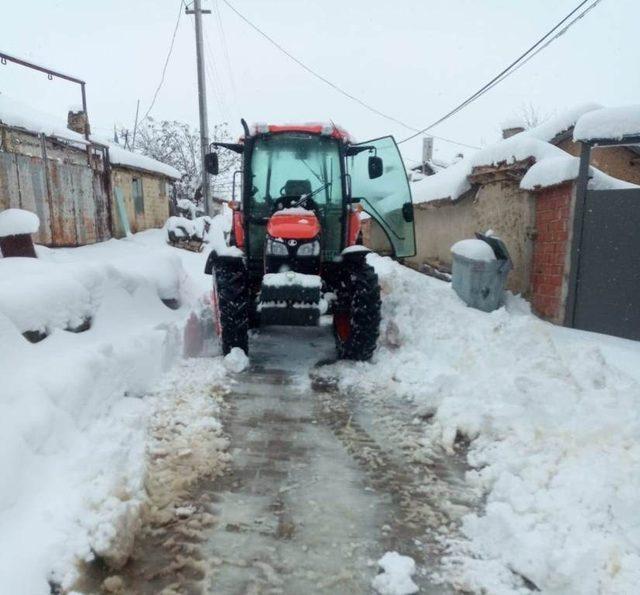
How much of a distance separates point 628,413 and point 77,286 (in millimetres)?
4386

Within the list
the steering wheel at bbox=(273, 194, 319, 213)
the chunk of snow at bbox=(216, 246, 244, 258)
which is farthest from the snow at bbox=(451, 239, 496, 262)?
the chunk of snow at bbox=(216, 246, 244, 258)

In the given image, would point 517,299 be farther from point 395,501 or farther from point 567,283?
point 395,501

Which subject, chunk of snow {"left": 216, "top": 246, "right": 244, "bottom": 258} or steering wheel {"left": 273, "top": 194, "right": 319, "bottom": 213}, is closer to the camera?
chunk of snow {"left": 216, "top": 246, "right": 244, "bottom": 258}

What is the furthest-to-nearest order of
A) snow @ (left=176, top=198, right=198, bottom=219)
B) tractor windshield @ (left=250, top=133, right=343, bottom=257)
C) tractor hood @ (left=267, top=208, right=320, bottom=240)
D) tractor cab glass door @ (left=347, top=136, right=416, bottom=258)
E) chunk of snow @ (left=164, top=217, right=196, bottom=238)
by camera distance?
snow @ (left=176, top=198, right=198, bottom=219)
chunk of snow @ (left=164, top=217, right=196, bottom=238)
tractor cab glass door @ (left=347, top=136, right=416, bottom=258)
tractor windshield @ (left=250, top=133, right=343, bottom=257)
tractor hood @ (left=267, top=208, right=320, bottom=240)

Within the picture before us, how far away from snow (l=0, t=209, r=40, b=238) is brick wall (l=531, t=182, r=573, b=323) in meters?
6.20

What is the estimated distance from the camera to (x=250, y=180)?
5.60 metres

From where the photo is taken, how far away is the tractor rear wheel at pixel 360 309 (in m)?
5.06

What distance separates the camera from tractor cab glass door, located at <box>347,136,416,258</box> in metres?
5.73

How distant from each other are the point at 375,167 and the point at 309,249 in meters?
1.30

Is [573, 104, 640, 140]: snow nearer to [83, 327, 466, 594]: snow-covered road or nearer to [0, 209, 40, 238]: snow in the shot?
[83, 327, 466, 594]: snow-covered road

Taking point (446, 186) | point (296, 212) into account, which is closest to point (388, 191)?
point (296, 212)

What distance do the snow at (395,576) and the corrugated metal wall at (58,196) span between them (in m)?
8.19

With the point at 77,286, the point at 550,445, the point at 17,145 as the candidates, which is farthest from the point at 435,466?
the point at 17,145

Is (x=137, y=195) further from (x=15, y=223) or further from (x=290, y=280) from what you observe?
(x=290, y=280)
